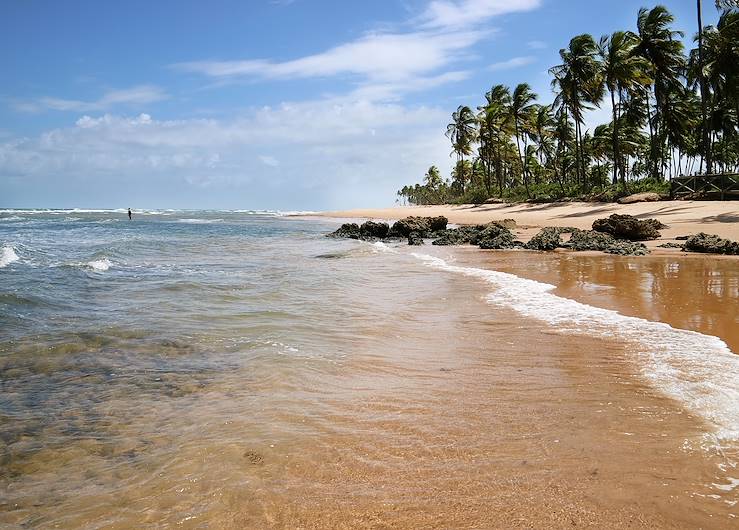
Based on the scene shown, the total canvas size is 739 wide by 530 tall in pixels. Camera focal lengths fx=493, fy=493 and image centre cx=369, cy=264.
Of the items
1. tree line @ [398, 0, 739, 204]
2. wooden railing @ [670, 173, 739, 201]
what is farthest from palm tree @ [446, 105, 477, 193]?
wooden railing @ [670, 173, 739, 201]

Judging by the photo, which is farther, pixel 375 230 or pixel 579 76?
pixel 579 76

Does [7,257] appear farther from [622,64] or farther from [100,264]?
[622,64]

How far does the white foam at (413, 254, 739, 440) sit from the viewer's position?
13.0 ft

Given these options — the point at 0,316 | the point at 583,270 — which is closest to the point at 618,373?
the point at 583,270

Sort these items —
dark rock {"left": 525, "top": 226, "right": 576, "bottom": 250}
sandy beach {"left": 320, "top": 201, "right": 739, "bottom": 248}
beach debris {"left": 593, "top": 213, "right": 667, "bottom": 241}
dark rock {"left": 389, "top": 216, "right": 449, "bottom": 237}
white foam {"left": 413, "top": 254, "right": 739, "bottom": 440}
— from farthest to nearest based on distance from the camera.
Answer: dark rock {"left": 389, "top": 216, "right": 449, "bottom": 237} → sandy beach {"left": 320, "top": 201, "right": 739, "bottom": 248} → beach debris {"left": 593, "top": 213, "right": 667, "bottom": 241} → dark rock {"left": 525, "top": 226, "right": 576, "bottom": 250} → white foam {"left": 413, "top": 254, "right": 739, "bottom": 440}

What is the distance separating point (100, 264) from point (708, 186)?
29.8m

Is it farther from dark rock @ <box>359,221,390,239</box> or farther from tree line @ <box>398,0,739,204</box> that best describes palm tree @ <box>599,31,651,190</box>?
dark rock @ <box>359,221,390,239</box>

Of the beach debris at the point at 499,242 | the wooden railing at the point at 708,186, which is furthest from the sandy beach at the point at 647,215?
the beach debris at the point at 499,242

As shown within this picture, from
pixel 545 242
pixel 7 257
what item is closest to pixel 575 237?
pixel 545 242

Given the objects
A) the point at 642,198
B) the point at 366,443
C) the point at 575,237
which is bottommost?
the point at 366,443

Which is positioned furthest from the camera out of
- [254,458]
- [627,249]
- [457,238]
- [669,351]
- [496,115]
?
[496,115]

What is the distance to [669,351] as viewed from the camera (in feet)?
18.1

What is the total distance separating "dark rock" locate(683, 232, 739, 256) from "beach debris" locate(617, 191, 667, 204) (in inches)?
655

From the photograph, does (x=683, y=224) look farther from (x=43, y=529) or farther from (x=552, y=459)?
(x=43, y=529)
